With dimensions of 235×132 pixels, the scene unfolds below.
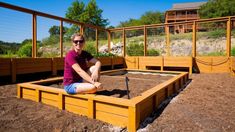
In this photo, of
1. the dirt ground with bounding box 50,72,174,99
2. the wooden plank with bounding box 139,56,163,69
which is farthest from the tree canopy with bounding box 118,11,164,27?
the dirt ground with bounding box 50,72,174,99

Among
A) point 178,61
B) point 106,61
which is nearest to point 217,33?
point 178,61

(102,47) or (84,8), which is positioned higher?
(84,8)

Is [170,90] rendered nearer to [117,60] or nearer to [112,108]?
[112,108]

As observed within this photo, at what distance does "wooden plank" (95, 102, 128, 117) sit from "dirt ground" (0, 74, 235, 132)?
164 mm

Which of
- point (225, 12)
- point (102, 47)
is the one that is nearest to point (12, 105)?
point (102, 47)

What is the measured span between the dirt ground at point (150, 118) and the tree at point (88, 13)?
108 feet

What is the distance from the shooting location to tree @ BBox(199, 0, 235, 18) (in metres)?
27.8

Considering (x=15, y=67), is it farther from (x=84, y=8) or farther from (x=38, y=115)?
(x=84, y=8)

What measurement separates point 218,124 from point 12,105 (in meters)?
2.87

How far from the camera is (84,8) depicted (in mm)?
36594

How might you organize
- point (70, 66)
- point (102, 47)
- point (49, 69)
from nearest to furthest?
point (70, 66), point (49, 69), point (102, 47)

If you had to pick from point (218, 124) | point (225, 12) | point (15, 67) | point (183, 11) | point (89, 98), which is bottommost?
point (218, 124)

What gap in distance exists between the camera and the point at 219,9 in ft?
94.0

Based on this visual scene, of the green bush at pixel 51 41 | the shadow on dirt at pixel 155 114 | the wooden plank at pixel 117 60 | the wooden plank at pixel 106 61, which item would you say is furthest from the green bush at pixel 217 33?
the shadow on dirt at pixel 155 114
